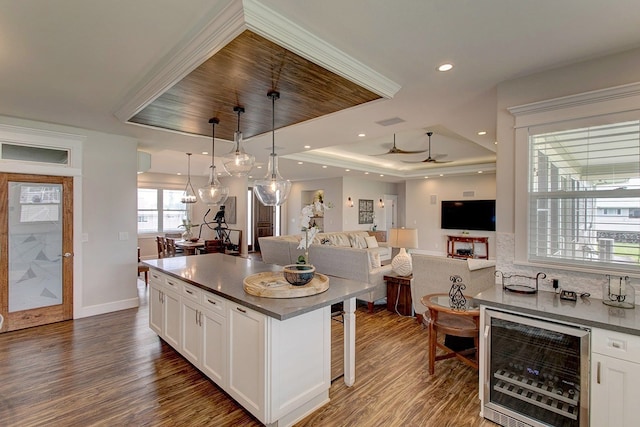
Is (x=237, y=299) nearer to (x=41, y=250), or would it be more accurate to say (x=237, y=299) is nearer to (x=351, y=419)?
(x=351, y=419)

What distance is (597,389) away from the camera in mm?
1816

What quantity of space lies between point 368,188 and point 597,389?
942 cm

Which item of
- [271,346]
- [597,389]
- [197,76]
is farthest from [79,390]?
[597,389]

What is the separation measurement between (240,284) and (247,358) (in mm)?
639

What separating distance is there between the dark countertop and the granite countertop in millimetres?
1001

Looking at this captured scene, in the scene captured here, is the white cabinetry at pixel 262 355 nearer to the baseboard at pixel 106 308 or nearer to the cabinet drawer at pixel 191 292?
the cabinet drawer at pixel 191 292

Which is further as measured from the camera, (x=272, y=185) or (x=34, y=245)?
(x=34, y=245)

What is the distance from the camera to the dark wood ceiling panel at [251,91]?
86.0 inches

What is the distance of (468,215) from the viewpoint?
9.38m

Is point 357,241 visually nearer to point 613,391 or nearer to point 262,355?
point 262,355

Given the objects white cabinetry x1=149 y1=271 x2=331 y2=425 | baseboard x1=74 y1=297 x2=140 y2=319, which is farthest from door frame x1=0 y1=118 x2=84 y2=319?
white cabinetry x1=149 y1=271 x2=331 y2=425

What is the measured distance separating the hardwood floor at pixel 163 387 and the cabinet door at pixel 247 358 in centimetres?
22

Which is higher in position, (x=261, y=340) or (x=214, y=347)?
(x=261, y=340)

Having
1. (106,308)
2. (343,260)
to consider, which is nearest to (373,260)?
(343,260)
